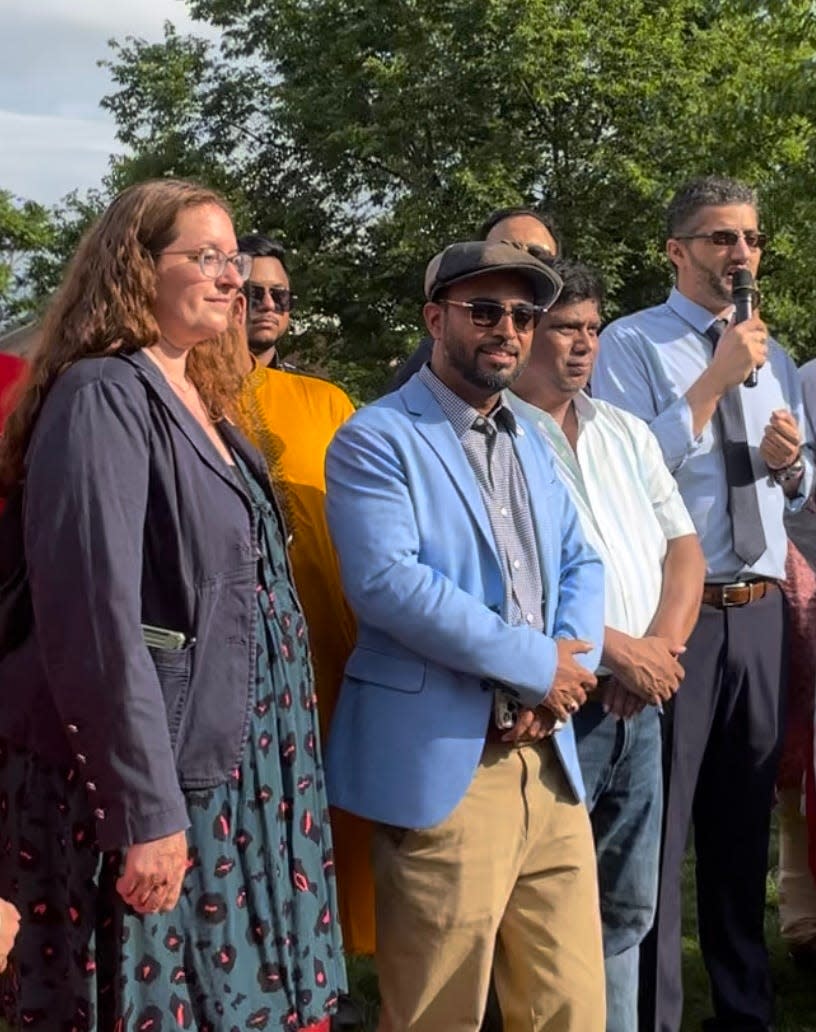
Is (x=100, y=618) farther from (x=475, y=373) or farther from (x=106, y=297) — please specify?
(x=475, y=373)

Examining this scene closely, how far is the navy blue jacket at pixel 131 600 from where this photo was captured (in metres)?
2.43

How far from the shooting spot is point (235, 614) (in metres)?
2.68

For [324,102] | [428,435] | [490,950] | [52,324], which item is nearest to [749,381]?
[428,435]

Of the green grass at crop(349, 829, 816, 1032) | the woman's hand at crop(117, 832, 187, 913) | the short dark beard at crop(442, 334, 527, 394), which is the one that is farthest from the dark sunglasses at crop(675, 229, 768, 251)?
the woman's hand at crop(117, 832, 187, 913)

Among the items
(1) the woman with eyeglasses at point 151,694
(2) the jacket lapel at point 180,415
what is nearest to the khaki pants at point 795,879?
(1) the woman with eyeglasses at point 151,694

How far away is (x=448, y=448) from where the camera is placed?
3203 mm

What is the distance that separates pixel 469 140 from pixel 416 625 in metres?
25.0

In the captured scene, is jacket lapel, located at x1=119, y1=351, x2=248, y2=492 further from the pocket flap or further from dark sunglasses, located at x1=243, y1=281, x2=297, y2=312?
dark sunglasses, located at x1=243, y1=281, x2=297, y2=312

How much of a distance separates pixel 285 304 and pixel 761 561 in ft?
5.48

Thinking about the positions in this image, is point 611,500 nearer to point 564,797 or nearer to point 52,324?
point 564,797

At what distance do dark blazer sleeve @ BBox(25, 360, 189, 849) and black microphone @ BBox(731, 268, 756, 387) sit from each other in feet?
6.93

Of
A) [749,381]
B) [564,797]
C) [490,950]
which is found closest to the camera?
[490,950]

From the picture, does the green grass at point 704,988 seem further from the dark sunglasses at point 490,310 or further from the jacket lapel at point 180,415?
the dark sunglasses at point 490,310

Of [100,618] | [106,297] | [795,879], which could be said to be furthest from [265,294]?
[795,879]
